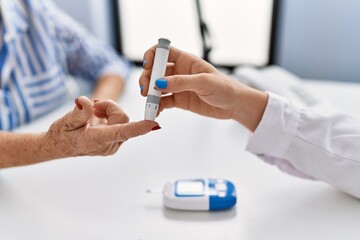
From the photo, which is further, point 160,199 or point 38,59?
point 38,59

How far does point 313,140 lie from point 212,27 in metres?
0.83

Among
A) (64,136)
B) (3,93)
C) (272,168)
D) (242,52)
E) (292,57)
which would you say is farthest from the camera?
(242,52)

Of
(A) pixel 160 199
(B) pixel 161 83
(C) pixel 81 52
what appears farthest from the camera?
(C) pixel 81 52

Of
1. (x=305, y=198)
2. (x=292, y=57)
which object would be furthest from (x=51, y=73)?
(x=292, y=57)

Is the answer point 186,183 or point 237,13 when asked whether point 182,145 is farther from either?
point 237,13

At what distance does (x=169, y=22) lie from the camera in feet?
4.79

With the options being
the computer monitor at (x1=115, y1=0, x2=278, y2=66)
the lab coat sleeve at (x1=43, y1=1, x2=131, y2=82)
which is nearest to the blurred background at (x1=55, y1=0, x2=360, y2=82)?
the computer monitor at (x1=115, y1=0, x2=278, y2=66)

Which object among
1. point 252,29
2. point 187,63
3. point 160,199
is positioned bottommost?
point 160,199

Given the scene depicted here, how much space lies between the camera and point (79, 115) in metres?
0.56

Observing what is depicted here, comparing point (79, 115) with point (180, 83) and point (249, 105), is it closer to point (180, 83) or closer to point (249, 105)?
point (180, 83)

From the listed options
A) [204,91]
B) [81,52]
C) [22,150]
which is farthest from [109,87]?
[204,91]

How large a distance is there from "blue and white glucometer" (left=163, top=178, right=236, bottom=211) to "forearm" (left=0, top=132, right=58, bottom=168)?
0.19m

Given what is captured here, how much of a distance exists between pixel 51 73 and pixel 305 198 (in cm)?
65

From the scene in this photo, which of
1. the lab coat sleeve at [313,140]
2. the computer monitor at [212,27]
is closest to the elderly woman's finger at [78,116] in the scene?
the lab coat sleeve at [313,140]
